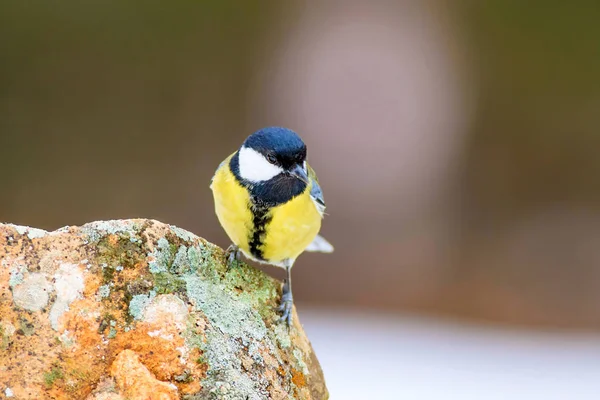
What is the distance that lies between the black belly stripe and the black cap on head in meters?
0.15

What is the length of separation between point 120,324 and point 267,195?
0.72 m

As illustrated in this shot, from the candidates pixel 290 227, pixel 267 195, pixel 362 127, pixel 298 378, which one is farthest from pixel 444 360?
pixel 298 378

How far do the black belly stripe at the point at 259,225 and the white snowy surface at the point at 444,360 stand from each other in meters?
1.86

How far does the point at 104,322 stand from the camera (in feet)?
5.21

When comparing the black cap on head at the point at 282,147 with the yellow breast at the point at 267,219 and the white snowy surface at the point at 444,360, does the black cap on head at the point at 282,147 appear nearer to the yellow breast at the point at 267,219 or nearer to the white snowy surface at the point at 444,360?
the yellow breast at the point at 267,219

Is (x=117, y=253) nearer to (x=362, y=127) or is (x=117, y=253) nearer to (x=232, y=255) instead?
(x=232, y=255)

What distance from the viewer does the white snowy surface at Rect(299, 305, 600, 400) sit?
4074 mm

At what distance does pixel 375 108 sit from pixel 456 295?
5.17 feet

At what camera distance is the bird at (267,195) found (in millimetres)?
2170

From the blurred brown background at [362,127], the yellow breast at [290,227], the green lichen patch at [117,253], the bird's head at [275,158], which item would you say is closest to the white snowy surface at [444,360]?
the blurred brown background at [362,127]

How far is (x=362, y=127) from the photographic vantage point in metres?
5.45

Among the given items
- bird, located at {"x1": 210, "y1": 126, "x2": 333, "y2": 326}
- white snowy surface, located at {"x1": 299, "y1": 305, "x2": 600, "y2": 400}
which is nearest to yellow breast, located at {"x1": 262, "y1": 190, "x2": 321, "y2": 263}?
bird, located at {"x1": 210, "y1": 126, "x2": 333, "y2": 326}

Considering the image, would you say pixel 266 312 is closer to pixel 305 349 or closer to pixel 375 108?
pixel 305 349

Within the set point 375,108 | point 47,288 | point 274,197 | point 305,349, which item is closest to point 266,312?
point 305,349
